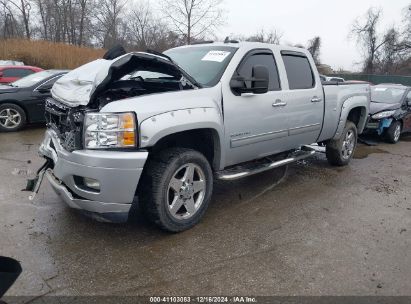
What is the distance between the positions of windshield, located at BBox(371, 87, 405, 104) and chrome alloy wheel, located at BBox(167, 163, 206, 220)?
27.1 feet

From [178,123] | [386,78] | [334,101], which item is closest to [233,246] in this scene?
[178,123]

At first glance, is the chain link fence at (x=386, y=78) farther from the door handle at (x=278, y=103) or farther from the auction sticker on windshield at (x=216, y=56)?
the auction sticker on windshield at (x=216, y=56)

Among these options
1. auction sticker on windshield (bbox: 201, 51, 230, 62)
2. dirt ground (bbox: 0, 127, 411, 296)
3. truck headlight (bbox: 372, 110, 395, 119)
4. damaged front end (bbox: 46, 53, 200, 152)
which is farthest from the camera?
truck headlight (bbox: 372, 110, 395, 119)

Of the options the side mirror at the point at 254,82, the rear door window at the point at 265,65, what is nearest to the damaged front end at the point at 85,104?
the side mirror at the point at 254,82

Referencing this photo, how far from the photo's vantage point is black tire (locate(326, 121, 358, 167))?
255 inches

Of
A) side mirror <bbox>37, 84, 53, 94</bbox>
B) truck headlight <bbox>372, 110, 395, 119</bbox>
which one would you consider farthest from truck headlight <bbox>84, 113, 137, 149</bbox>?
truck headlight <bbox>372, 110, 395, 119</bbox>

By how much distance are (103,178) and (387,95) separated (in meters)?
9.77

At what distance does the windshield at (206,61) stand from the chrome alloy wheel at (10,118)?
5.50 m

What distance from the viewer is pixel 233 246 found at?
3.57 m

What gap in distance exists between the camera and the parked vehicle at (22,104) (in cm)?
857

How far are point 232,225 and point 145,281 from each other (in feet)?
4.45

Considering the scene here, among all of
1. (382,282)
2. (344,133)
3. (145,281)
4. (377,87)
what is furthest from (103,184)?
(377,87)

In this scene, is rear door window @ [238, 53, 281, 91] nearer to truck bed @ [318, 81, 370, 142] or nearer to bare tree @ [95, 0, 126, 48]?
truck bed @ [318, 81, 370, 142]

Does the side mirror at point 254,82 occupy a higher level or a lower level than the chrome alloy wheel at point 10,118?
higher
